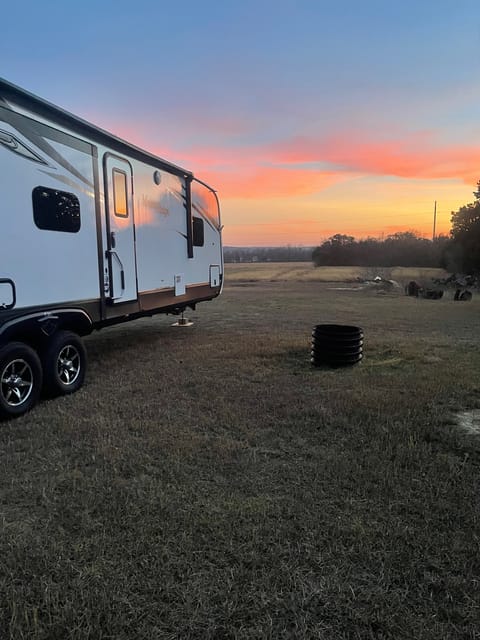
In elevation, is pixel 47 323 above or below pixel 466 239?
below

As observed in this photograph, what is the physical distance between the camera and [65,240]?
15.9 ft

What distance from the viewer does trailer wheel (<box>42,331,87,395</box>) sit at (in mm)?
4715

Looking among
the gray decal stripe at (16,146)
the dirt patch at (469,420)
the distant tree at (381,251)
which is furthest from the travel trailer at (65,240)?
the distant tree at (381,251)

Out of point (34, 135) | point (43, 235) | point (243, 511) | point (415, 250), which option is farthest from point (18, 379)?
point (415, 250)

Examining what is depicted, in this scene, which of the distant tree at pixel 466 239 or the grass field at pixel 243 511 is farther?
the distant tree at pixel 466 239

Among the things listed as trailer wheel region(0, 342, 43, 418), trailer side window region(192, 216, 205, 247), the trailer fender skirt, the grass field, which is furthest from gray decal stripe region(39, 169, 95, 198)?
trailer side window region(192, 216, 205, 247)

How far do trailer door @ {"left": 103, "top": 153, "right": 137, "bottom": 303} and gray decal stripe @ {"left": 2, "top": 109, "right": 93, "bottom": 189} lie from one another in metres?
0.72

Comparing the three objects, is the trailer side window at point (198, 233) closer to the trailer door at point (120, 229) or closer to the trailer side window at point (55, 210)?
the trailer door at point (120, 229)

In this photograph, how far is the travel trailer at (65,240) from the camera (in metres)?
4.14

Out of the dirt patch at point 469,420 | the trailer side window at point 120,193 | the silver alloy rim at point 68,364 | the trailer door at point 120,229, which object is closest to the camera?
the dirt patch at point 469,420

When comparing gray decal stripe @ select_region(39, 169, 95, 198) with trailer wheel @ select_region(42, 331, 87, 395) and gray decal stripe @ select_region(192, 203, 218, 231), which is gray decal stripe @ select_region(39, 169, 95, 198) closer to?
trailer wheel @ select_region(42, 331, 87, 395)

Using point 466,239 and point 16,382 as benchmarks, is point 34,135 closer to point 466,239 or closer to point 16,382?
point 16,382

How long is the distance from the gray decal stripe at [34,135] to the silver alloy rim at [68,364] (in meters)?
2.03

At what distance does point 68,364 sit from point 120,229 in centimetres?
198
